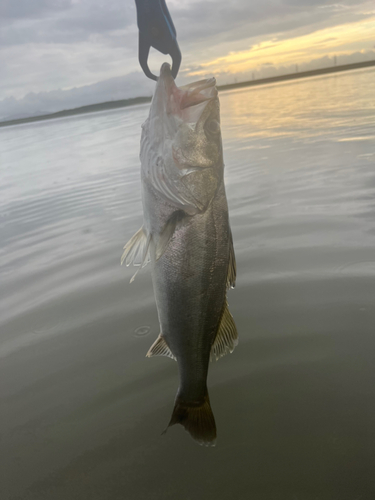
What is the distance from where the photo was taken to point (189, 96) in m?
2.79

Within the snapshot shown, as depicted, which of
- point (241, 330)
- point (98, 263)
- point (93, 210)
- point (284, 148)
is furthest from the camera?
point (284, 148)

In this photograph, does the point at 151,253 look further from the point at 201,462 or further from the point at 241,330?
the point at 241,330

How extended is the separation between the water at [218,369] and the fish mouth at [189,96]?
2.25m

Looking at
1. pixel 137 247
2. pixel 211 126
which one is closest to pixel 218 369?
pixel 137 247

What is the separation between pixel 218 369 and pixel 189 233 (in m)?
1.62

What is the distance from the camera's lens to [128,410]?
11.0 ft

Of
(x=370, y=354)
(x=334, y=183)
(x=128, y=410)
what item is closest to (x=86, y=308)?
(x=128, y=410)

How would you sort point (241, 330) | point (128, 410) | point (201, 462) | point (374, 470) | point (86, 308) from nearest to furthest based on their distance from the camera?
1. point (374, 470)
2. point (201, 462)
3. point (128, 410)
4. point (241, 330)
5. point (86, 308)

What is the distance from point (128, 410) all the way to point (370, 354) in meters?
2.16

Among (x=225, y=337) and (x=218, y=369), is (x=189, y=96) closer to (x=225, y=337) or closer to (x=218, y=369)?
(x=225, y=337)

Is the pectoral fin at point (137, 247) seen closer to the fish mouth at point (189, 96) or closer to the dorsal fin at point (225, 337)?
the dorsal fin at point (225, 337)

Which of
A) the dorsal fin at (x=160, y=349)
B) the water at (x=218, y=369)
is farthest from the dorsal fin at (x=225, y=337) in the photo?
the water at (x=218, y=369)

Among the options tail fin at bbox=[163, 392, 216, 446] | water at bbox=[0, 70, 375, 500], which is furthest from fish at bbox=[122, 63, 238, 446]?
water at bbox=[0, 70, 375, 500]

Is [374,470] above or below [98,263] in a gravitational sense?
below
